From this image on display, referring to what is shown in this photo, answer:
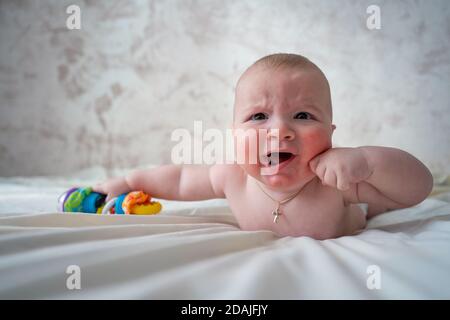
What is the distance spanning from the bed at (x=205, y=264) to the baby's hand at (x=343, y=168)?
10cm

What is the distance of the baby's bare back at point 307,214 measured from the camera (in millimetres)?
742

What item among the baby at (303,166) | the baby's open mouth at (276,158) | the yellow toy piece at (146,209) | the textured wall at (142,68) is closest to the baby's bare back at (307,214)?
the baby at (303,166)

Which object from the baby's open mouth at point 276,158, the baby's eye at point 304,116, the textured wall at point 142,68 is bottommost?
the baby's open mouth at point 276,158

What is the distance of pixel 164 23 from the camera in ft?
6.38

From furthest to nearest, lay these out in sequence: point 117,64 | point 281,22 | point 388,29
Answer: point 117,64 → point 281,22 → point 388,29

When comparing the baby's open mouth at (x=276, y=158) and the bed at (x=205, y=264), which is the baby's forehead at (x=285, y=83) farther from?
the bed at (x=205, y=264)

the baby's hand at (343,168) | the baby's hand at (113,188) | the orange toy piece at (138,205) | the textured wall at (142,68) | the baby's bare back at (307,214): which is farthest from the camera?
Answer: the textured wall at (142,68)

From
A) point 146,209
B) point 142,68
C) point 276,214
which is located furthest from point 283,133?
point 142,68

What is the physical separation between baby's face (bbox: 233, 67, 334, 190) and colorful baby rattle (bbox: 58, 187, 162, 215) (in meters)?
0.30

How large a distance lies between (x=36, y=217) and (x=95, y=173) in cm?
126

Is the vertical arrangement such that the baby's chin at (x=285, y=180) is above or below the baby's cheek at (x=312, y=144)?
below

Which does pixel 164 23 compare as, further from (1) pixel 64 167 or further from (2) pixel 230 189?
(2) pixel 230 189

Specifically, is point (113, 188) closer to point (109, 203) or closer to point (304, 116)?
point (109, 203)

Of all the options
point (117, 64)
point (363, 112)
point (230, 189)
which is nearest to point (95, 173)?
point (117, 64)
